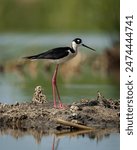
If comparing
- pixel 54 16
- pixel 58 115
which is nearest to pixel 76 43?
pixel 54 16

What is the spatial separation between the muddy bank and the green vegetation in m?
0.26

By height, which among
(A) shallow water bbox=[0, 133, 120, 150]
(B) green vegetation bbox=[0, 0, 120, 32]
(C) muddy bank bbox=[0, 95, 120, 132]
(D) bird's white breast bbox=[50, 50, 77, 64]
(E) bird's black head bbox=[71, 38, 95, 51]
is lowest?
(A) shallow water bbox=[0, 133, 120, 150]

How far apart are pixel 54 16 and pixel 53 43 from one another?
0.09m

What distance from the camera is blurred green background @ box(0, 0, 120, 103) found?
3164 mm

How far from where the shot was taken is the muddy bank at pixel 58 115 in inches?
123

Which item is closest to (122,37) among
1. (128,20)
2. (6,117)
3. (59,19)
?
(128,20)

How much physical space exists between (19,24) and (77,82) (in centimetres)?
29

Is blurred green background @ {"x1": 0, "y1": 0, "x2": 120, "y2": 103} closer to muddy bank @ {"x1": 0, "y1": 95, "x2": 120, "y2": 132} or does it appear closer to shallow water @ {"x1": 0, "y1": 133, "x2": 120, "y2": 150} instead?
muddy bank @ {"x1": 0, "y1": 95, "x2": 120, "y2": 132}

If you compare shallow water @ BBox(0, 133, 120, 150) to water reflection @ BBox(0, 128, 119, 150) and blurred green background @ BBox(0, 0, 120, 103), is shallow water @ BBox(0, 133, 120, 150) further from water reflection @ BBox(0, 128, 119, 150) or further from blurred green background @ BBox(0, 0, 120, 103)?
blurred green background @ BBox(0, 0, 120, 103)

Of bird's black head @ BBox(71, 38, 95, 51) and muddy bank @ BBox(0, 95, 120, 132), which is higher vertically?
bird's black head @ BBox(71, 38, 95, 51)

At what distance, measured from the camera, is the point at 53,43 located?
10.5 ft

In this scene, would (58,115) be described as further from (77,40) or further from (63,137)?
(77,40)

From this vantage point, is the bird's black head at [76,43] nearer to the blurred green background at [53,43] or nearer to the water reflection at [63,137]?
the blurred green background at [53,43]

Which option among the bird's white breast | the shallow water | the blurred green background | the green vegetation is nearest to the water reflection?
the shallow water
